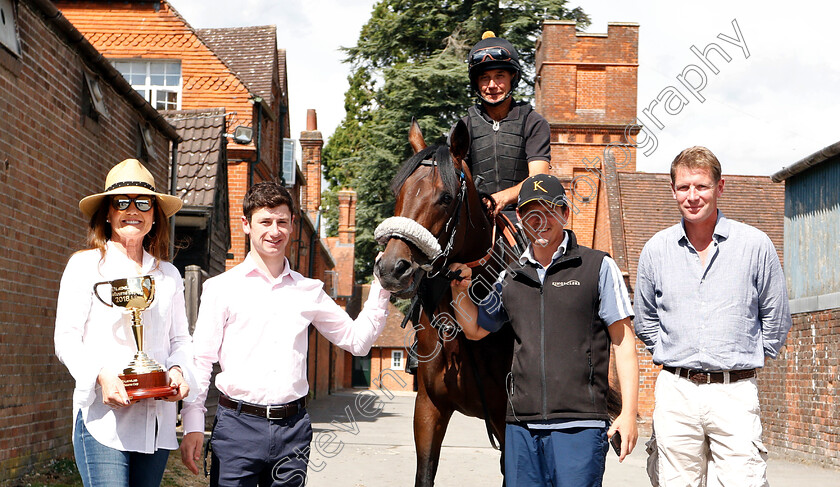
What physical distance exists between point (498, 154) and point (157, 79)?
1883cm

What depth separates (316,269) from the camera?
1507 inches

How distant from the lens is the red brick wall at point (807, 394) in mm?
11703

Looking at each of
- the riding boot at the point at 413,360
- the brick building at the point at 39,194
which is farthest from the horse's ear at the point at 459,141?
the brick building at the point at 39,194

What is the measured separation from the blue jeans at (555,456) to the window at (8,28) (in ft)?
19.4

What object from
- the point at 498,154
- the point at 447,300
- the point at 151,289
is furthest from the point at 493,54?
the point at 151,289

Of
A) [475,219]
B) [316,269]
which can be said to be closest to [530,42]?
[316,269]

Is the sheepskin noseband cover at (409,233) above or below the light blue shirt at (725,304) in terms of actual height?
above

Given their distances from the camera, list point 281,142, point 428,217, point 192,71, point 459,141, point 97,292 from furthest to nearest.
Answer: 1. point 281,142
2. point 192,71
3. point 459,141
4. point 428,217
5. point 97,292

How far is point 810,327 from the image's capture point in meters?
12.6

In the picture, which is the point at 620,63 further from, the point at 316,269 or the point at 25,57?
the point at 25,57

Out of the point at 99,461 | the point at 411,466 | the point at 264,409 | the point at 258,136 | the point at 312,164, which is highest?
the point at 312,164

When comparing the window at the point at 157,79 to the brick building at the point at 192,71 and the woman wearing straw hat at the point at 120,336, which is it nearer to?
the brick building at the point at 192,71

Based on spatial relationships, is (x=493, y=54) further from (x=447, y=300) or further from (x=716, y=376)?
(x=716, y=376)

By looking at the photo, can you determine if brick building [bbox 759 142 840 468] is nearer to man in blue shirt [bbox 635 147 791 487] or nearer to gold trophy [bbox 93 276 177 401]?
man in blue shirt [bbox 635 147 791 487]
